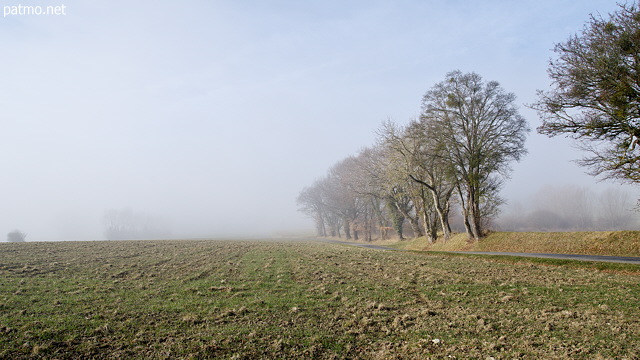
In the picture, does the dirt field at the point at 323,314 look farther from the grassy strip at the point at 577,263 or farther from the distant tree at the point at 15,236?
the distant tree at the point at 15,236

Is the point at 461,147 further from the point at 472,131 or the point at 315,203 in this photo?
the point at 315,203

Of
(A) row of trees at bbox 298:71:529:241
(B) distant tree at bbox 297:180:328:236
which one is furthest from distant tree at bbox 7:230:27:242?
(A) row of trees at bbox 298:71:529:241

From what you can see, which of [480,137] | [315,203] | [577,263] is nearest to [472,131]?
[480,137]

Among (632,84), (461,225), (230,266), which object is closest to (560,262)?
(632,84)

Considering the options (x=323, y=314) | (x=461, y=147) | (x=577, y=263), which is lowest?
(x=577, y=263)

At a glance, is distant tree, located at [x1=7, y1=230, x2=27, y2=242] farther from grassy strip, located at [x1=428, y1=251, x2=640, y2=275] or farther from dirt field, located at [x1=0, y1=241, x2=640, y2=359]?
grassy strip, located at [x1=428, y1=251, x2=640, y2=275]

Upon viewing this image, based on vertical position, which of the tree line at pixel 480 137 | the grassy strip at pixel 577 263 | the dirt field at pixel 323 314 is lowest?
the grassy strip at pixel 577 263

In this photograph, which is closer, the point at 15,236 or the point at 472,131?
the point at 472,131

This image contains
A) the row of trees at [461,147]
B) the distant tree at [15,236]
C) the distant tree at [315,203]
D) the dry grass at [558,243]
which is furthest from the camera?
the distant tree at [315,203]

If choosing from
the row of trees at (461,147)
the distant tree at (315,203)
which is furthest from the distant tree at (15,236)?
the row of trees at (461,147)

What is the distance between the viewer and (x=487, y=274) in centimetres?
1505

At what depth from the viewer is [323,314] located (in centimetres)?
916

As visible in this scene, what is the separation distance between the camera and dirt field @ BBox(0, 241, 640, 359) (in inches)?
260

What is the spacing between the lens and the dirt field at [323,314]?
Result: 6.61 meters
